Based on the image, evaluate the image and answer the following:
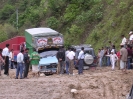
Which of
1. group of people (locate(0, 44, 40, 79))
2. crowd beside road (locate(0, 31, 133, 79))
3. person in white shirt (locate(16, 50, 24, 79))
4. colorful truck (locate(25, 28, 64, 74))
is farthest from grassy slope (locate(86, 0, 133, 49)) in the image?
person in white shirt (locate(16, 50, 24, 79))

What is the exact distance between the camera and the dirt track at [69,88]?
17672 mm

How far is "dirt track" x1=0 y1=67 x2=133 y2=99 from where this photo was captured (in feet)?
58.0

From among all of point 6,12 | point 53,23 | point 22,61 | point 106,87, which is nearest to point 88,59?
point 22,61

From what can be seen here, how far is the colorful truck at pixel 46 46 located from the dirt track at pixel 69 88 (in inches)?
203

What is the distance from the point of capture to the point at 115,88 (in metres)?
19.7

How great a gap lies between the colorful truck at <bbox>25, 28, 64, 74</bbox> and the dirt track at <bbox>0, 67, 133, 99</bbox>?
515cm

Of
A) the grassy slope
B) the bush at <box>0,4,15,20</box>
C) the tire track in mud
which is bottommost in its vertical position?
the tire track in mud

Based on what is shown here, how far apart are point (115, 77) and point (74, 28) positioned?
857 inches

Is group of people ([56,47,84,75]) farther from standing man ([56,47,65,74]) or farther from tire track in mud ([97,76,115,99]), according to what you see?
tire track in mud ([97,76,115,99])

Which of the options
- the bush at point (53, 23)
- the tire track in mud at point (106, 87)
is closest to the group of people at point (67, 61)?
the tire track in mud at point (106, 87)

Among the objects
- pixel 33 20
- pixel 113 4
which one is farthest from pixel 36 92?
pixel 33 20

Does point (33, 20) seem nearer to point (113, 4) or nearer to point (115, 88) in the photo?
point (113, 4)

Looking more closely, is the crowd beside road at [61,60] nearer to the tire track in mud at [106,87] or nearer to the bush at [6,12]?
the tire track in mud at [106,87]

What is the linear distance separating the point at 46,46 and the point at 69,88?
10378 mm
